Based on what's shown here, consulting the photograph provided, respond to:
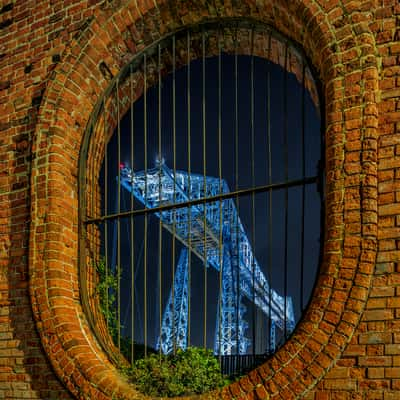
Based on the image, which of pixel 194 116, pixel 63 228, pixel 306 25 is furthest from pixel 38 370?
pixel 194 116

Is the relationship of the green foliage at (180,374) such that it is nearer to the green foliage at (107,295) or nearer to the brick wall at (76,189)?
the brick wall at (76,189)

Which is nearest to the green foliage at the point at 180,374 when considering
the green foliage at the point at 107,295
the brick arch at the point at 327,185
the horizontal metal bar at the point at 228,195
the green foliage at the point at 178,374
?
the green foliage at the point at 178,374

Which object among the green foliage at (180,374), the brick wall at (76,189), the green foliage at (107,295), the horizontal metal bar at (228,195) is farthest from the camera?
the green foliage at (107,295)

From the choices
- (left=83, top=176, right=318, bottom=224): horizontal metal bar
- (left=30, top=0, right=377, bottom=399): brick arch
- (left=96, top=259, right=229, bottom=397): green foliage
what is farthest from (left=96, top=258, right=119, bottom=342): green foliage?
(left=96, top=259, right=229, bottom=397): green foliage

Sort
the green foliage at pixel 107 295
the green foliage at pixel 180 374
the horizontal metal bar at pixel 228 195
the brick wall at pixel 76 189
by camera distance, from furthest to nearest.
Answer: the green foliage at pixel 107 295
the green foliage at pixel 180 374
the horizontal metal bar at pixel 228 195
the brick wall at pixel 76 189

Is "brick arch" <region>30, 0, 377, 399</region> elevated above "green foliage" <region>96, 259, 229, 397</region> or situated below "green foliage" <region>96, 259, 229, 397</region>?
above

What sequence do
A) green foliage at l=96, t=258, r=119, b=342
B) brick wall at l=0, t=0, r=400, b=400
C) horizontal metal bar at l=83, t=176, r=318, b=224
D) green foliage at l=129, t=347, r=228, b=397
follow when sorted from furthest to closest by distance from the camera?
green foliage at l=96, t=258, r=119, b=342
green foliage at l=129, t=347, r=228, b=397
horizontal metal bar at l=83, t=176, r=318, b=224
brick wall at l=0, t=0, r=400, b=400

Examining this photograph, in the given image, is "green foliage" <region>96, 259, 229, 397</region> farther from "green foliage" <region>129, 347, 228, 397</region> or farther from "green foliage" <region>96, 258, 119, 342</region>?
"green foliage" <region>96, 258, 119, 342</region>
